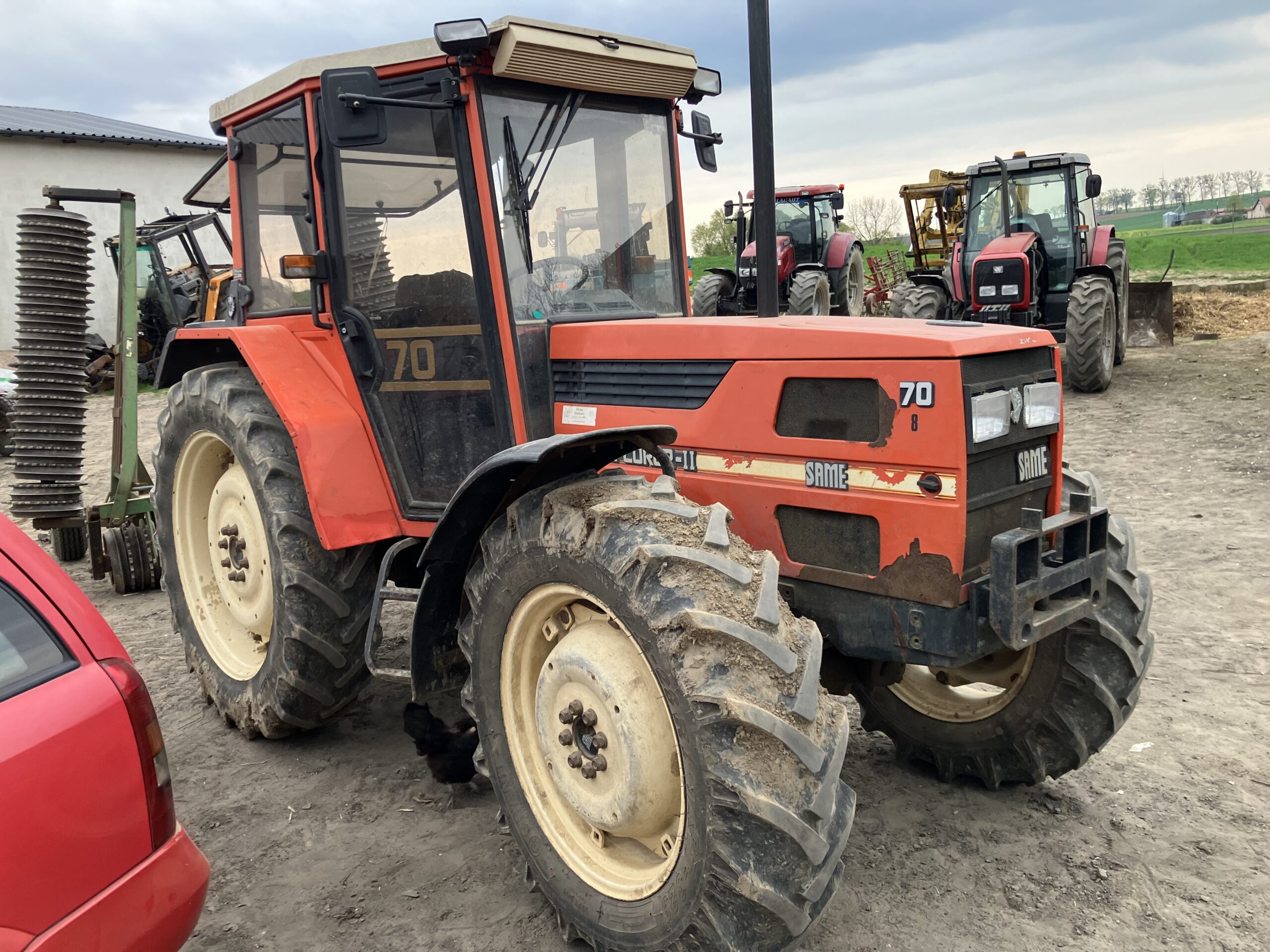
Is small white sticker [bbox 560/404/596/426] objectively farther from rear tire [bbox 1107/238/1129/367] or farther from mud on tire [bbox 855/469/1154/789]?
rear tire [bbox 1107/238/1129/367]

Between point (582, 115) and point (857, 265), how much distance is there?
593 inches

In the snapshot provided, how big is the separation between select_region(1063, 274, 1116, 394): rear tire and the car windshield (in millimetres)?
8920

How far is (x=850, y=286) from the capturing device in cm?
1759

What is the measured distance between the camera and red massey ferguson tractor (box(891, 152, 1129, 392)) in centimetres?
1128

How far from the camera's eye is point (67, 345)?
6.00 meters

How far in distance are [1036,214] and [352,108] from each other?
460 inches

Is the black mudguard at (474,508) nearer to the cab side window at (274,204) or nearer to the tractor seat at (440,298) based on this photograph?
the tractor seat at (440,298)

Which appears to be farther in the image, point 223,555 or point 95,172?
point 95,172

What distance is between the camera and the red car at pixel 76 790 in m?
1.72

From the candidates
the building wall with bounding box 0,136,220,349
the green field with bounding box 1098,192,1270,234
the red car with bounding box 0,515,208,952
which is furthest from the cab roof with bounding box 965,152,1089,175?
the green field with bounding box 1098,192,1270,234

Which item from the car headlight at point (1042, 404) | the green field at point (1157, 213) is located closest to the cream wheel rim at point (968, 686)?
the car headlight at point (1042, 404)

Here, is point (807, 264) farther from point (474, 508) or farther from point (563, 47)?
point (474, 508)

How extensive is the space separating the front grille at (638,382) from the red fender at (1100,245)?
1093cm

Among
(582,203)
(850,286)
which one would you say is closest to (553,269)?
(582,203)
